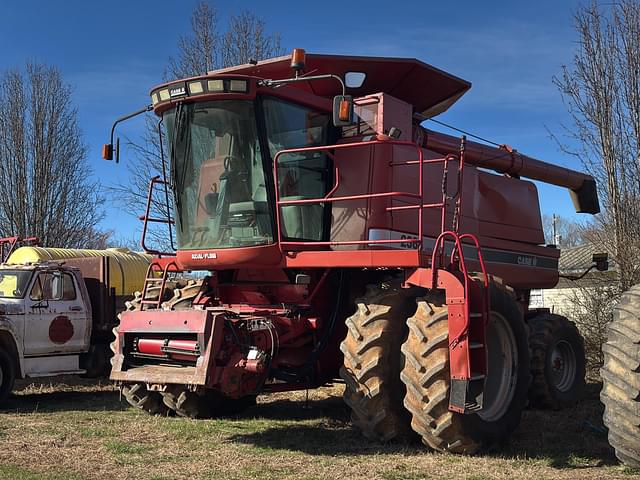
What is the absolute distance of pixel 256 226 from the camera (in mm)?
8023

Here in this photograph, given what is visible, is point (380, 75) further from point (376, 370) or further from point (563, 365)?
point (563, 365)

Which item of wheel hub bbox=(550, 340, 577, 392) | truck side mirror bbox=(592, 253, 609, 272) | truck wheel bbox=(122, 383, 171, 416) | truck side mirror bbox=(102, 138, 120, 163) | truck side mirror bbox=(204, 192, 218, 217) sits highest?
truck side mirror bbox=(102, 138, 120, 163)

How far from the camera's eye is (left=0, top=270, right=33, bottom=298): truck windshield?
11742mm

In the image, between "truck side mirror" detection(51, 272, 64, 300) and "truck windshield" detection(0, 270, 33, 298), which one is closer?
"truck windshield" detection(0, 270, 33, 298)

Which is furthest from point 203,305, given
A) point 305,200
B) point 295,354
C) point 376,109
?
point 376,109

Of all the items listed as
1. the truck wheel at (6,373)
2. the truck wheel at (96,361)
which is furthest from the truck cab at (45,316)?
the truck wheel at (6,373)

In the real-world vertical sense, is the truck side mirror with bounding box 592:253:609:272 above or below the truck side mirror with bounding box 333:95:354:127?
→ below

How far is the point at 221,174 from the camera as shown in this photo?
816 centimetres

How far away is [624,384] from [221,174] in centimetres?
460

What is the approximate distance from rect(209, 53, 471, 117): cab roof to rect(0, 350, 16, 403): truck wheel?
5416 mm

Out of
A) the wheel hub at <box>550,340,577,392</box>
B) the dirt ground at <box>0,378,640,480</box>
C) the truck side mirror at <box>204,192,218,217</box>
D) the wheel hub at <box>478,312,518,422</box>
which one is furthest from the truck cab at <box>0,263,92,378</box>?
the wheel hub at <box>550,340,577,392</box>

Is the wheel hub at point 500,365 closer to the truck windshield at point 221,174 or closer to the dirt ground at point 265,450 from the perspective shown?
the dirt ground at point 265,450

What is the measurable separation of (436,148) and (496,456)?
14.5ft

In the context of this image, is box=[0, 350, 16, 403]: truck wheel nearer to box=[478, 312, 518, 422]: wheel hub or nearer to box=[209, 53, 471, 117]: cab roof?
box=[209, 53, 471, 117]: cab roof
